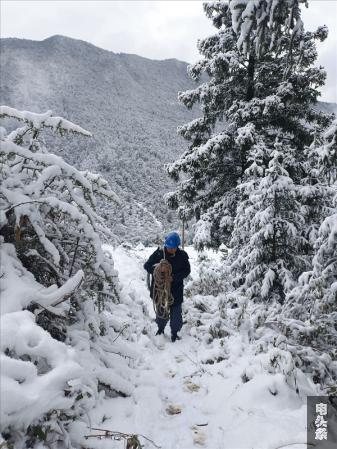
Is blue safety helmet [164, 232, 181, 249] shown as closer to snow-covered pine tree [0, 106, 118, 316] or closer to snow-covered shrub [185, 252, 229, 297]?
snow-covered pine tree [0, 106, 118, 316]

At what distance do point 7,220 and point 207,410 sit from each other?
275 cm

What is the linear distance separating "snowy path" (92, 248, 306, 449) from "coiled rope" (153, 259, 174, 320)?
41.2 inches

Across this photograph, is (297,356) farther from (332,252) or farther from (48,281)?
(48,281)

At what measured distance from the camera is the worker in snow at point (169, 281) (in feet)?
19.5

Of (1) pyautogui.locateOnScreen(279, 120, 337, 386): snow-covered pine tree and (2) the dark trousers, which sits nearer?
(1) pyautogui.locateOnScreen(279, 120, 337, 386): snow-covered pine tree

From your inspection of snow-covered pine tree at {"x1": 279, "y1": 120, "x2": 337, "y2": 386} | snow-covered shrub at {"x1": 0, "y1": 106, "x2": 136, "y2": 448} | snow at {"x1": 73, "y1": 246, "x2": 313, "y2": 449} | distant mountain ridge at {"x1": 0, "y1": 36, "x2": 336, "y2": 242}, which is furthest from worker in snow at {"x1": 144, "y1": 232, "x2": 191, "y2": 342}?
distant mountain ridge at {"x1": 0, "y1": 36, "x2": 336, "y2": 242}

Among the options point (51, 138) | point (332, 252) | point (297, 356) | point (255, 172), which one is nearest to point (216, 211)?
point (255, 172)

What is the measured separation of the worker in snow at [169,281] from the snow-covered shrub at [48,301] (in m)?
1.17

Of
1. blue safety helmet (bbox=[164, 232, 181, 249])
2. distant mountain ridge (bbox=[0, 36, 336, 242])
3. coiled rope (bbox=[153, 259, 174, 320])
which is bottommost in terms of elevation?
coiled rope (bbox=[153, 259, 174, 320])

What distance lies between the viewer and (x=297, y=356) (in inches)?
164

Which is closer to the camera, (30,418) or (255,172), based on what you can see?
(30,418)

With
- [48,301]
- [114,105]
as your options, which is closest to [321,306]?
[48,301]

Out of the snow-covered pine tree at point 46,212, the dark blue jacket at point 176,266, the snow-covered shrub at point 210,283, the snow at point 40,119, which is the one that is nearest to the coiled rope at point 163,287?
the dark blue jacket at point 176,266

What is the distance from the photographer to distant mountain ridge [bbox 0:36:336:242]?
34781 mm
